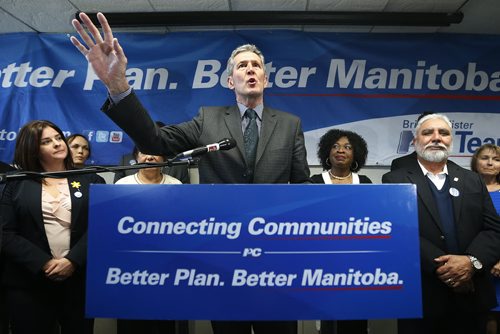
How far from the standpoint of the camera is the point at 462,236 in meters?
1.72

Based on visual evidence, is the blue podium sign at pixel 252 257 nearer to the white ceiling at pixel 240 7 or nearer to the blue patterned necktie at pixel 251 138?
the blue patterned necktie at pixel 251 138

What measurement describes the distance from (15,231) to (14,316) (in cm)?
41

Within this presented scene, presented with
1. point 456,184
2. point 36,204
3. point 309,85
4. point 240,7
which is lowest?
point 36,204

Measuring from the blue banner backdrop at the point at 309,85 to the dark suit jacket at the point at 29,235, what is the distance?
1.70 meters

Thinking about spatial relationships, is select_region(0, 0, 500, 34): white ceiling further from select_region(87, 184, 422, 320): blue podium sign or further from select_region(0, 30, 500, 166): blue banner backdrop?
select_region(87, 184, 422, 320): blue podium sign

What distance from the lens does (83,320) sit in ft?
6.31

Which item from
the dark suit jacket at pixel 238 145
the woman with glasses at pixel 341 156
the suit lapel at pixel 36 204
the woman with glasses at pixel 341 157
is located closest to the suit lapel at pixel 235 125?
the dark suit jacket at pixel 238 145

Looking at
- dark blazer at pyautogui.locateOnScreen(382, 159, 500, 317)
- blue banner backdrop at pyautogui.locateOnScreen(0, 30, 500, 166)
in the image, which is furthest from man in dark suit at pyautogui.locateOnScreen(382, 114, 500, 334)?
blue banner backdrop at pyautogui.locateOnScreen(0, 30, 500, 166)

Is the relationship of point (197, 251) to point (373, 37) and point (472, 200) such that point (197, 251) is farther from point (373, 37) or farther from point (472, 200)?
point (373, 37)

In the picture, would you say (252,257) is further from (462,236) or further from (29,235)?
(29,235)

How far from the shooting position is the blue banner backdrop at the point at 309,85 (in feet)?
12.0

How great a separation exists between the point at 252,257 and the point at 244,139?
55cm

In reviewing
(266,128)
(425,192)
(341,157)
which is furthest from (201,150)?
(341,157)

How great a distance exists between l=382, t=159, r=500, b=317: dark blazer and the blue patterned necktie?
85 cm
